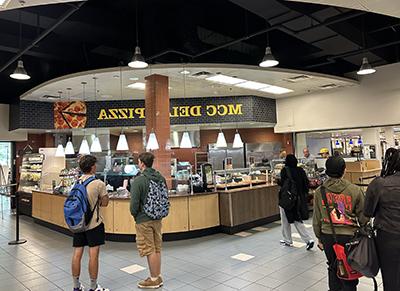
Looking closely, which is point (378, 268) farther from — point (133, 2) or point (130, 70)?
point (130, 70)

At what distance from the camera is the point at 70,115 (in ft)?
31.9

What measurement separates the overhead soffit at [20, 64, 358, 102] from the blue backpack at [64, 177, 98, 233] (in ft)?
12.1

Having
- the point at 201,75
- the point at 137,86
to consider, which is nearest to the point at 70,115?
the point at 137,86

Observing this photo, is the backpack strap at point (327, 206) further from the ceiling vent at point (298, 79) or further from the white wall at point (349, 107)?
the white wall at point (349, 107)

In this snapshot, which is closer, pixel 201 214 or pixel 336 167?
pixel 336 167

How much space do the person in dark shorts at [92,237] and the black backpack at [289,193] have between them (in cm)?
304

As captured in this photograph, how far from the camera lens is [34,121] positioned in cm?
971

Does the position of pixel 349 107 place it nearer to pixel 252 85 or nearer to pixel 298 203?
pixel 252 85

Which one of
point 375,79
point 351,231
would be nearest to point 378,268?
point 351,231

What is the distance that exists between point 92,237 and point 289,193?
324cm

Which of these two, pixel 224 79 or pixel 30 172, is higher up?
pixel 224 79

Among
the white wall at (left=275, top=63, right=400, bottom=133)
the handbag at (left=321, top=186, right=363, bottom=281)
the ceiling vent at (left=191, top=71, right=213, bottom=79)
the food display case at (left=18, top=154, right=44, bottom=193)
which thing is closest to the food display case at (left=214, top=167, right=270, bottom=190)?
the ceiling vent at (left=191, top=71, right=213, bottom=79)

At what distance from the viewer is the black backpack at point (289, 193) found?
17.2 ft

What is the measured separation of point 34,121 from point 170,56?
505 cm
